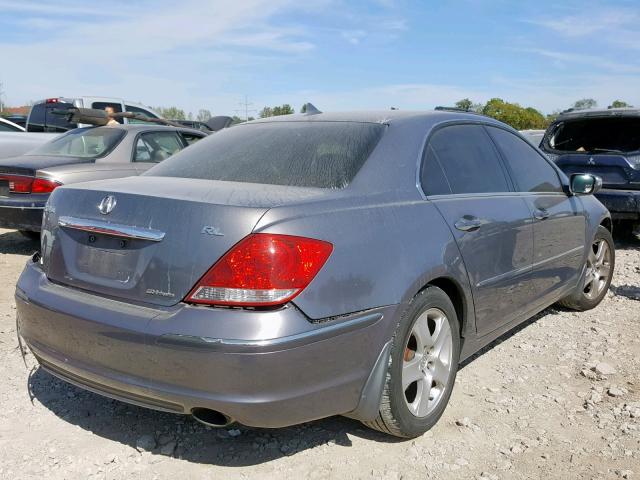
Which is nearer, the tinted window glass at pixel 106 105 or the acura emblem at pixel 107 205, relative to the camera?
the acura emblem at pixel 107 205

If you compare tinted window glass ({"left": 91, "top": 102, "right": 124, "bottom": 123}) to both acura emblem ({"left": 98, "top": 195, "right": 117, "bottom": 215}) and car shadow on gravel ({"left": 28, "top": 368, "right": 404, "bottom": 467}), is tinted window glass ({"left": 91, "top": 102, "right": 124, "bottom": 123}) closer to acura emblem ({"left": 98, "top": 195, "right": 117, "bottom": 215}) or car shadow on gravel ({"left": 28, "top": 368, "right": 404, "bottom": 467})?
car shadow on gravel ({"left": 28, "top": 368, "right": 404, "bottom": 467})

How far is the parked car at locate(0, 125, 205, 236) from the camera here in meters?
6.13

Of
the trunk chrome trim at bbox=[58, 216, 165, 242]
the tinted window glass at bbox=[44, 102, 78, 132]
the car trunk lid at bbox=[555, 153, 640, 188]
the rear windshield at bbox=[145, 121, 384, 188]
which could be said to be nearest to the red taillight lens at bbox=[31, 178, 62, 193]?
the rear windshield at bbox=[145, 121, 384, 188]

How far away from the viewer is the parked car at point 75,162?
20.1 feet

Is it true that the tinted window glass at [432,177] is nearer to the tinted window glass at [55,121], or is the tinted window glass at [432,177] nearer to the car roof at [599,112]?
the car roof at [599,112]

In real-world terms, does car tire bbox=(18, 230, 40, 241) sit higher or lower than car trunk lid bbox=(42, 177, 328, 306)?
lower

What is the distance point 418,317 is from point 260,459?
0.93 m

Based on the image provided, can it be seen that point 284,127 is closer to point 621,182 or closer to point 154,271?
point 154,271

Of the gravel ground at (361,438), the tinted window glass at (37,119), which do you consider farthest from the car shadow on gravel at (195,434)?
the tinted window glass at (37,119)

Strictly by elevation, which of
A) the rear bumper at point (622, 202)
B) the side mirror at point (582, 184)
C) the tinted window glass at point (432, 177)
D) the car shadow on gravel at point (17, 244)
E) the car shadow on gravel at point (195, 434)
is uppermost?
the tinted window glass at point (432, 177)

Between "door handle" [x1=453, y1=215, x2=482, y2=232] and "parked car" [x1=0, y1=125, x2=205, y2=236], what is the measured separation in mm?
4437

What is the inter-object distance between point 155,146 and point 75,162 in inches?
45.7

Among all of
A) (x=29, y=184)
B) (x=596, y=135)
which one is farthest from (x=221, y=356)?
(x=596, y=135)

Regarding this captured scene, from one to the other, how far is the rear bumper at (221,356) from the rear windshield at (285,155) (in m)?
0.73
